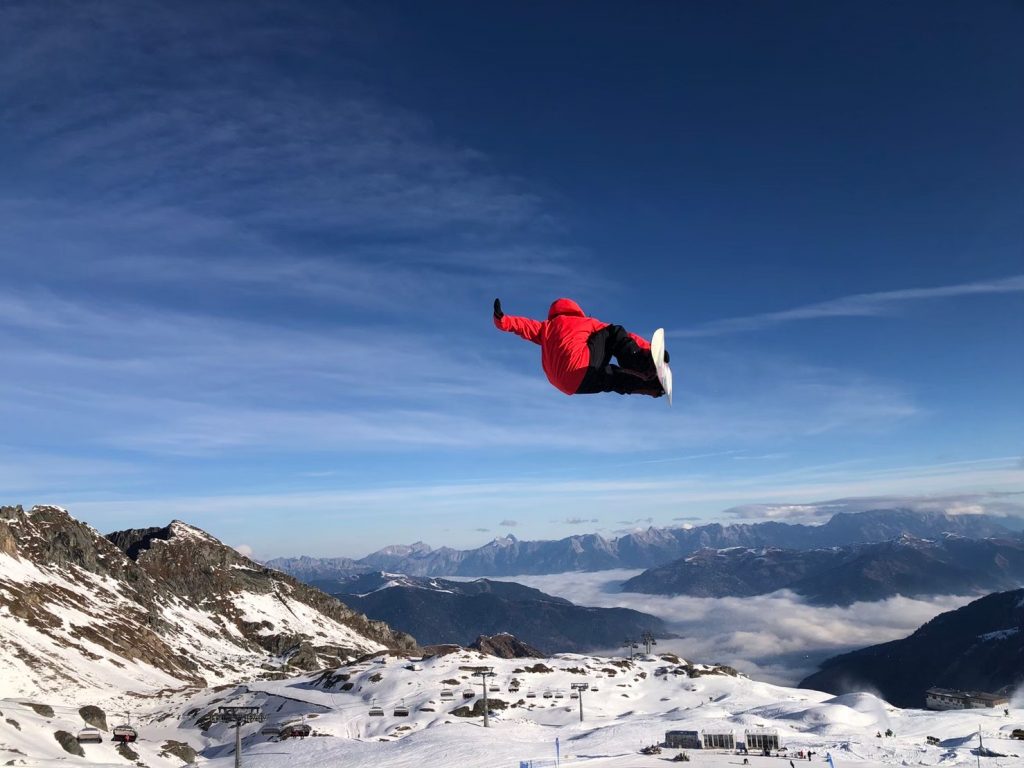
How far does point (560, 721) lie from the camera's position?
8625cm

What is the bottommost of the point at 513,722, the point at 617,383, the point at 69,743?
the point at 513,722

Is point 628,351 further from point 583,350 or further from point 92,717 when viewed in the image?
point 92,717

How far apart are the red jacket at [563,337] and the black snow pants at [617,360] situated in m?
0.17

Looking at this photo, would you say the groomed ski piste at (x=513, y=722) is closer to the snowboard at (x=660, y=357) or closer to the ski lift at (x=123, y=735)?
the ski lift at (x=123, y=735)

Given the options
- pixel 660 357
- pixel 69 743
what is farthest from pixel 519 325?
pixel 69 743

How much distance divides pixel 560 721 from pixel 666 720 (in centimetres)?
2427

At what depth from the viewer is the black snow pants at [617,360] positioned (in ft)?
43.8

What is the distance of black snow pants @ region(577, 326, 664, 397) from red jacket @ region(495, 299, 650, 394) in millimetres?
168

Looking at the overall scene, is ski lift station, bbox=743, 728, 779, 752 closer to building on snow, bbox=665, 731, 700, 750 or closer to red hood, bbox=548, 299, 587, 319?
building on snow, bbox=665, 731, 700, 750

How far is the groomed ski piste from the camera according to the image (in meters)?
44.3

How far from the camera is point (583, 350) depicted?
1320 centimetres

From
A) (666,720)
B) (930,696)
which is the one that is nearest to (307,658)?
(666,720)

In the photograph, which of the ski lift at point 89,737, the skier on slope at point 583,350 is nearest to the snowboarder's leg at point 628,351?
the skier on slope at point 583,350

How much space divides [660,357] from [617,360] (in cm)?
111
